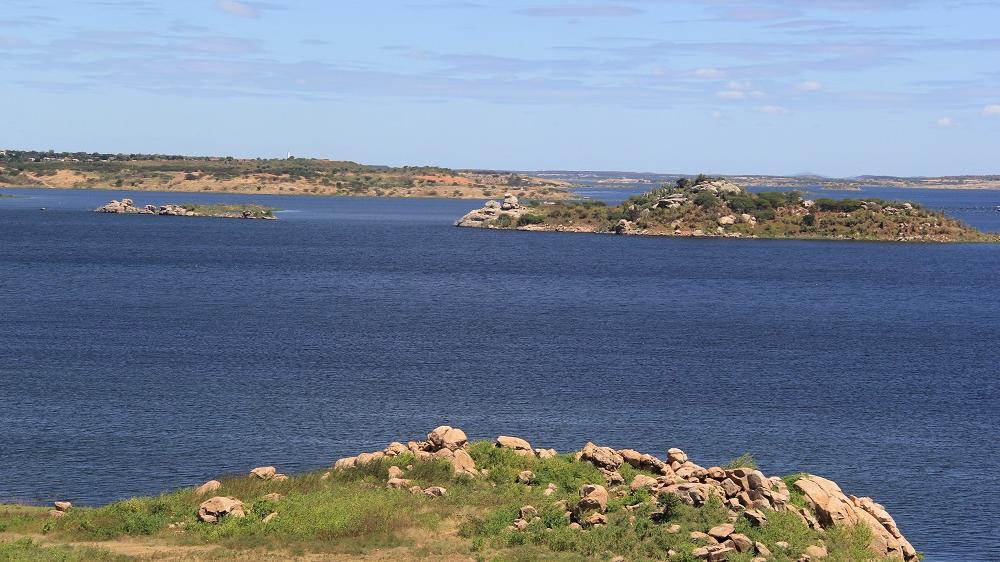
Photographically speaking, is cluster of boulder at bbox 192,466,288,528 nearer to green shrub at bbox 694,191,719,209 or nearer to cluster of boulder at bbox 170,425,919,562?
cluster of boulder at bbox 170,425,919,562


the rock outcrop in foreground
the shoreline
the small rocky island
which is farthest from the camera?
the small rocky island

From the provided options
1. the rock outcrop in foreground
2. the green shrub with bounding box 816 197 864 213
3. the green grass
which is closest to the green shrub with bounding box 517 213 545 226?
the green shrub with bounding box 816 197 864 213

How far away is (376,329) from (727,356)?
2245 cm

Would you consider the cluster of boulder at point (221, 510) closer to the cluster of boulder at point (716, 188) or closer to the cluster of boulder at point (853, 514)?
the cluster of boulder at point (853, 514)

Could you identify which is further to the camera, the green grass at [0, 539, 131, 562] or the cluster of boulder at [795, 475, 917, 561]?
the cluster of boulder at [795, 475, 917, 561]

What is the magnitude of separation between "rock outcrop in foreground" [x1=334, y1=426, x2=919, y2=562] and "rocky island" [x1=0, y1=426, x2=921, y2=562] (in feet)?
0.13

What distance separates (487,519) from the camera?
31.4m

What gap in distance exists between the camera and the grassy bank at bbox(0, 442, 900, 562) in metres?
29.1

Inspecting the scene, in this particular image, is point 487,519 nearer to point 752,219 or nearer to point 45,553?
point 45,553

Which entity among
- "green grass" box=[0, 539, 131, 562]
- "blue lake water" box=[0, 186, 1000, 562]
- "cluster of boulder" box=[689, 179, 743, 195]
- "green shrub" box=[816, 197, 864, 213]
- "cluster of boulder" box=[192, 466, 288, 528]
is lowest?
"blue lake water" box=[0, 186, 1000, 562]

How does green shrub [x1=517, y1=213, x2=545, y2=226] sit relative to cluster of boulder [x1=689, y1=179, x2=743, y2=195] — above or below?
below

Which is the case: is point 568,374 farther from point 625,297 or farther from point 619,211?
point 619,211

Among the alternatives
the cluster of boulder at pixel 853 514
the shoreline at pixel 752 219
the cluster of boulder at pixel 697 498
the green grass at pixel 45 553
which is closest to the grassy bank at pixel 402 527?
the green grass at pixel 45 553

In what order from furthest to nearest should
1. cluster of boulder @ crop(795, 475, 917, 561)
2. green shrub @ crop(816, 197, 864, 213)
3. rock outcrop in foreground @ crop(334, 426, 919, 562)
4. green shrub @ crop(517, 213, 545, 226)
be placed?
green shrub @ crop(517, 213, 545, 226)
green shrub @ crop(816, 197, 864, 213)
cluster of boulder @ crop(795, 475, 917, 561)
rock outcrop in foreground @ crop(334, 426, 919, 562)
